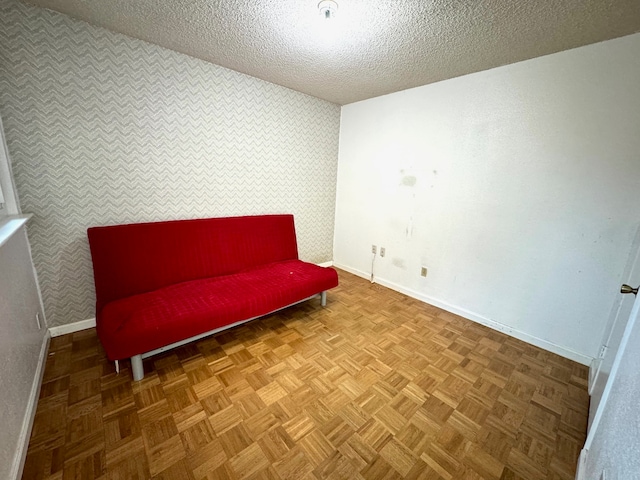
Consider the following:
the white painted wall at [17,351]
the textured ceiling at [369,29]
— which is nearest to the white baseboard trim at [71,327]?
the white painted wall at [17,351]

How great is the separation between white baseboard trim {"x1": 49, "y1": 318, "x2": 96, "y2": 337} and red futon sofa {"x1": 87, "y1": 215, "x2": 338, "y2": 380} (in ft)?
1.52

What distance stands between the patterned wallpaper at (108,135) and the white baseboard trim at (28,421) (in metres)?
0.51

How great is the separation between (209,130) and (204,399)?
224cm

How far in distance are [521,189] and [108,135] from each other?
3399mm

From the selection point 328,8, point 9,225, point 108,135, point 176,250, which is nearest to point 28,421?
point 9,225

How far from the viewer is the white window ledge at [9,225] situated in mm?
1231

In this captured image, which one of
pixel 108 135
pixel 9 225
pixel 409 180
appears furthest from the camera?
pixel 409 180

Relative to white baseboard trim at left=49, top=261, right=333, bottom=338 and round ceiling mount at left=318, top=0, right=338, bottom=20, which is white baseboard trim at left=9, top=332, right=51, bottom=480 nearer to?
white baseboard trim at left=49, top=261, right=333, bottom=338

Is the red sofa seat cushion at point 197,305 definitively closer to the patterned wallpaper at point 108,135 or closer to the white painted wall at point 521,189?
the patterned wallpaper at point 108,135

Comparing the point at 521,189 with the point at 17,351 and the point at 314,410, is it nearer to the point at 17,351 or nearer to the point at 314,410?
the point at 314,410

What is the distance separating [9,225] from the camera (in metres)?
1.44

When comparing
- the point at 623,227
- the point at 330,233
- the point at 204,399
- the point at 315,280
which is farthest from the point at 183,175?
the point at 623,227

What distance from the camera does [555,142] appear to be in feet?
6.53

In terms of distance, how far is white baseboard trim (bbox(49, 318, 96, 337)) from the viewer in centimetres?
200
